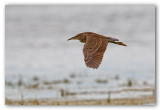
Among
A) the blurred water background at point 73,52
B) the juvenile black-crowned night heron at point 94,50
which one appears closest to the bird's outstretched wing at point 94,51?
the juvenile black-crowned night heron at point 94,50

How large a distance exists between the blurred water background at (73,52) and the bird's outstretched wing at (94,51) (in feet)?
5.25

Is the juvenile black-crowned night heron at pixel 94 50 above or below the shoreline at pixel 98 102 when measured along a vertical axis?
above

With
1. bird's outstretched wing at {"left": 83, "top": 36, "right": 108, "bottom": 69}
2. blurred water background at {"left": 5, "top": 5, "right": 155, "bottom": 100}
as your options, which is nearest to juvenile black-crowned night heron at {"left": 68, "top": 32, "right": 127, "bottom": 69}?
bird's outstretched wing at {"left": 83, "top": 36, "right": 108, "bottom": 69}

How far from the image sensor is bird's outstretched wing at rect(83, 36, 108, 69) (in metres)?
1.92

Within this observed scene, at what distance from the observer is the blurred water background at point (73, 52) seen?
3.82 m

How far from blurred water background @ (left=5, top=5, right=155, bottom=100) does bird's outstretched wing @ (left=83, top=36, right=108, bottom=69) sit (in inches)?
63.0

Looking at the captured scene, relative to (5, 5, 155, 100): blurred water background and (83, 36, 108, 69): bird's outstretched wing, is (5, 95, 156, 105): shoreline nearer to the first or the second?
(5, 5, 155, 100): blurred water background

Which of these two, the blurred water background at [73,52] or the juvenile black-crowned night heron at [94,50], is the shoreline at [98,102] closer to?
the blurred water background at [73,52]

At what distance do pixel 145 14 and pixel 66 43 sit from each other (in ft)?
3.09

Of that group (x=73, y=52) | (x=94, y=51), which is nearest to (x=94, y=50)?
(x=94, y=51)

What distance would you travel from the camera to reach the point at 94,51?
6.63ft

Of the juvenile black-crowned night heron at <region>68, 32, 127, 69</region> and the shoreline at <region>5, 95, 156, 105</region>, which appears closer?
the juvenile black-crowned night heron at <region>68, 32, 127, 69</region>

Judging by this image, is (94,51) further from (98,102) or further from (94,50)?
(98,102)

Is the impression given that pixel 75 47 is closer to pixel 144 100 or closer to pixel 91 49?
pixel 144 100
